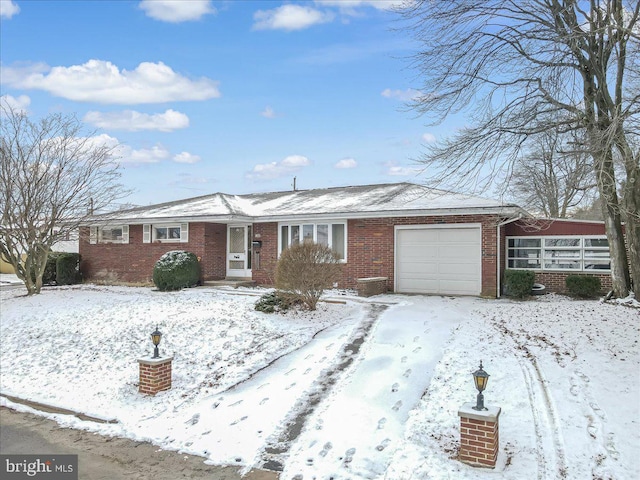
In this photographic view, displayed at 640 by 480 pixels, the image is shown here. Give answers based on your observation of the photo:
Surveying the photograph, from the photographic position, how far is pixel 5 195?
14.1m

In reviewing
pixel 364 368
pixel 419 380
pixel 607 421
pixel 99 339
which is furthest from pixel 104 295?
pixel 607 421

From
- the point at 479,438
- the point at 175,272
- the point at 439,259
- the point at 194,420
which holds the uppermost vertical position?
the point at 439,259

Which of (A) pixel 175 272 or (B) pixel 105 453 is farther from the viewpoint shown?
(A) pixel 175 272

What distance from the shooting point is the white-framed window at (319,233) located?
604 inches

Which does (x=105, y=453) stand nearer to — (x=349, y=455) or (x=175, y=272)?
(x=349, y=455)

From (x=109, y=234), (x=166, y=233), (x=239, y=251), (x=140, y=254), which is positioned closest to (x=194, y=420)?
(x=239, y=251)

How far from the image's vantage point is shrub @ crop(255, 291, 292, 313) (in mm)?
10844

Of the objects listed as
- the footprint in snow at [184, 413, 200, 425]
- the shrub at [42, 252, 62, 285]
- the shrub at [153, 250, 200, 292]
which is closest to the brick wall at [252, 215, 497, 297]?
the shrub at [153, 250, 200, 292]

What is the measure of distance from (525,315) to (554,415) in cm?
524

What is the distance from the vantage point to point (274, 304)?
432 inches

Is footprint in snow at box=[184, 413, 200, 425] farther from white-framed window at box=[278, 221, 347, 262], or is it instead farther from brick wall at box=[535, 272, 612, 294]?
brick wall at box=[535, 272, 612, 294]

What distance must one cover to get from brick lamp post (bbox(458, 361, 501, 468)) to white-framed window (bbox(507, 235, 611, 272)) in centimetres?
1113

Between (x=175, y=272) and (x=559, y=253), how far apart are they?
41.0ft

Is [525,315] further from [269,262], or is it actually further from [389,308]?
[269,262]
